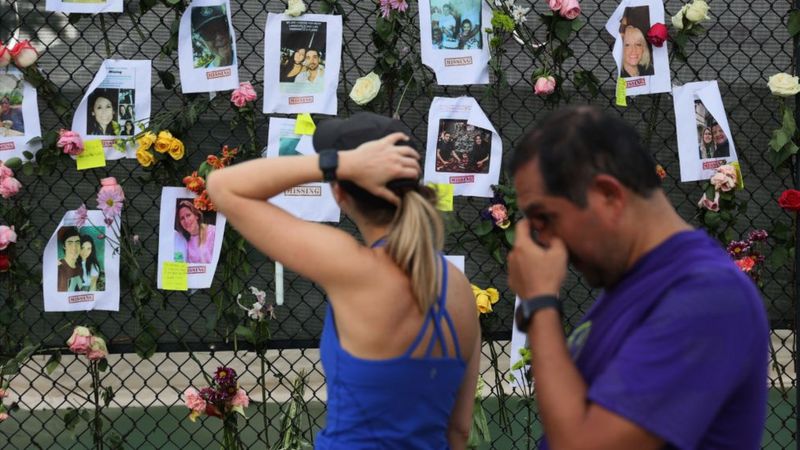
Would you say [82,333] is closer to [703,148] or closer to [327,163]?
[327,163]

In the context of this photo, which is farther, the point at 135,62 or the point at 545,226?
the point at 135,62

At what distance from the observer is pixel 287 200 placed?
3.74 m

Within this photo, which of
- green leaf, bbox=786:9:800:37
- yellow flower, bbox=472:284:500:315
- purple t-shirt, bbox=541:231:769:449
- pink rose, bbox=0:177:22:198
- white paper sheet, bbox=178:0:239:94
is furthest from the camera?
green leaf, bbox=786:9:800:37

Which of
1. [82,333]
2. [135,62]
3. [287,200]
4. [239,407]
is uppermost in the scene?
[135,62]

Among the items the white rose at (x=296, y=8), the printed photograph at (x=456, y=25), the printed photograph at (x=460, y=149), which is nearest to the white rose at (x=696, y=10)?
the printed photograph at (x=456, y=25)

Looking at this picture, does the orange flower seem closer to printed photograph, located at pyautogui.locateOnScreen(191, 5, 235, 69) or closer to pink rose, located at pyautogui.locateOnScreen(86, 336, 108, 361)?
printed photograph, located at pyautogui.locateOnScreen(191, 5, 235, 69)

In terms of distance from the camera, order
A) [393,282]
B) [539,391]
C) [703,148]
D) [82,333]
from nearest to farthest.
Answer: [539,391]
[393,282]
[82,333]
[703,148]

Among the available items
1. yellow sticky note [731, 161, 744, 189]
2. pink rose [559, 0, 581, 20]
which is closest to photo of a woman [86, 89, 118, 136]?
pink rose [559, 0, 581, 20]

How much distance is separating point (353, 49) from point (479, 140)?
60cm

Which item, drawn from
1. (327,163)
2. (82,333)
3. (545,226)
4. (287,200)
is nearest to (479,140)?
(287,200)

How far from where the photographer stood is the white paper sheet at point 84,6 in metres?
3.63

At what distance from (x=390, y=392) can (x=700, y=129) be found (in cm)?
259

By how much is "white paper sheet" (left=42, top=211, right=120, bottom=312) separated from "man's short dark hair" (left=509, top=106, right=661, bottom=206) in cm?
259

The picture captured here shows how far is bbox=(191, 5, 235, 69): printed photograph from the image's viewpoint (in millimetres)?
3705
